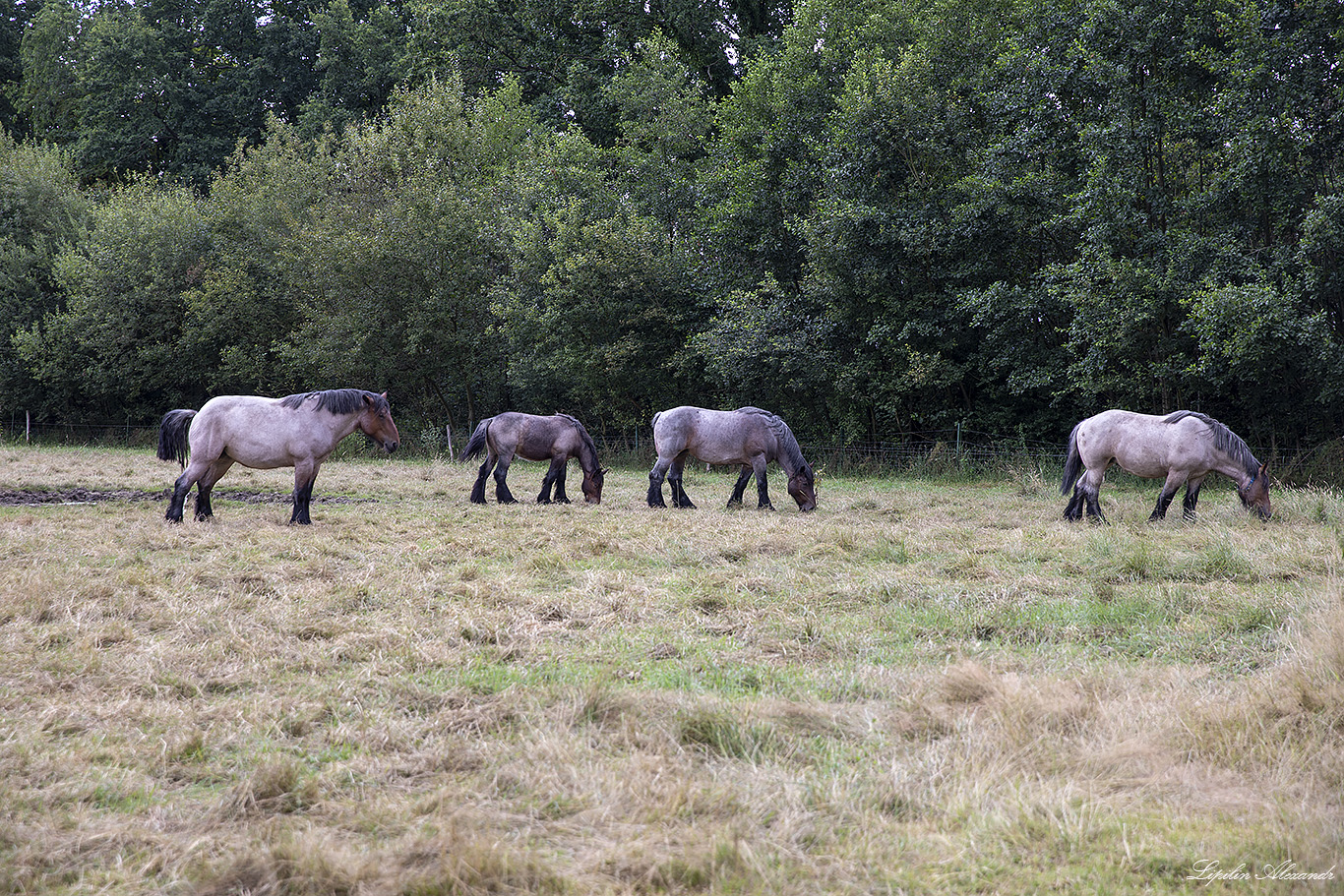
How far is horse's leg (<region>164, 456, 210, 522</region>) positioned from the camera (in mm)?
9820

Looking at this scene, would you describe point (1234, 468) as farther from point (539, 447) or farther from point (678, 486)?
point (539, 447)

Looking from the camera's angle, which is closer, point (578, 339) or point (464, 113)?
point (578, 339)

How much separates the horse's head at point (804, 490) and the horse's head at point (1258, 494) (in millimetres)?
5374

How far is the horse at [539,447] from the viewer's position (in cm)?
1341

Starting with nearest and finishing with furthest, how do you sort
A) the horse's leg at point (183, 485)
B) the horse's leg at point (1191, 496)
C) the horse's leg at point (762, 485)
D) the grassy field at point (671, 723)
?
the grassy field at point (671, 723)
the horse's leg at point (183, 485)
the horse's leg at point (1191, 496)
the horse's leg at point (762, 485)

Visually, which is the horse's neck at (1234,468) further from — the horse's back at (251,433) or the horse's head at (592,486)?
the horse's back at (251,433)

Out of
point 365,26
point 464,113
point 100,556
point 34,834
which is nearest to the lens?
point 34,834

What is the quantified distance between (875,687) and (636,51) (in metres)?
33.8

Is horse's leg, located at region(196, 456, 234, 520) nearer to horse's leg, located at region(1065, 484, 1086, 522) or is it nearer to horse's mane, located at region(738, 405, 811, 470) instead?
horse's mane, located at region(738, 405, 811, 470)

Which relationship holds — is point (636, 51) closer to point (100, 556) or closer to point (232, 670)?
point (100, 556)

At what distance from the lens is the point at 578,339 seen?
24.0 meters

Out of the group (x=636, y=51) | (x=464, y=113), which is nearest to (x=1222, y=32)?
(x=636, y=51)

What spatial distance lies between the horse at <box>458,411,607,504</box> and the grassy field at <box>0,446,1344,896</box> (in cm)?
595

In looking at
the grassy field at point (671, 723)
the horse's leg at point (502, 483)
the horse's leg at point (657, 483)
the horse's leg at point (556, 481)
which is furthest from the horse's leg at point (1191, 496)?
the horse's leg at point (502, 483)
